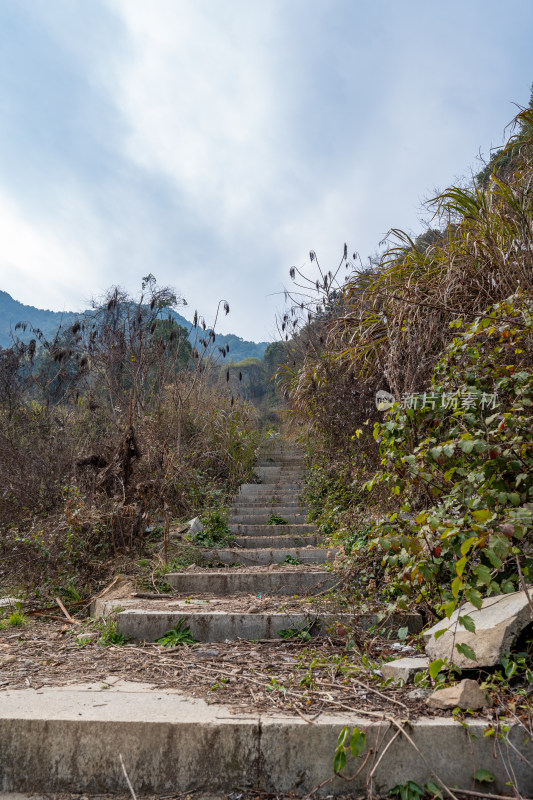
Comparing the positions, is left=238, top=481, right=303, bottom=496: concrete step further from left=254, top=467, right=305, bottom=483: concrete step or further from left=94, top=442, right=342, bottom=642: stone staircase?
left=94, top=442, right=342, bottom=642: stone staircase

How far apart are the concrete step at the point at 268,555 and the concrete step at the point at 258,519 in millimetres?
1192

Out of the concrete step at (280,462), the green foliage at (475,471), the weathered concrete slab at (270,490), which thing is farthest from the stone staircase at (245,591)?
the concrete step at (280,462)

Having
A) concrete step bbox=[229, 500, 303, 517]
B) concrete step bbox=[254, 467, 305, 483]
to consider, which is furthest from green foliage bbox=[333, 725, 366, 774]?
concrete step bbox=[254, 467, 305, 483]

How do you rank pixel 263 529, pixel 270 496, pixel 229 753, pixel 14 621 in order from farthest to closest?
pixel 270 496, pixel 263 529, pixel 14 621, pixel 229 753

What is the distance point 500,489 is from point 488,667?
2.07ft

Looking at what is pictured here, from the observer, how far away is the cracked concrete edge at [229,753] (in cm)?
148

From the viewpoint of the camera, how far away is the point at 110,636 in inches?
105

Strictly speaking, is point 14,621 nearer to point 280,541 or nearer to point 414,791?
point 280,541

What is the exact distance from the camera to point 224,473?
695 centimetres

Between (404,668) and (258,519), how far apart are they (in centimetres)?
380

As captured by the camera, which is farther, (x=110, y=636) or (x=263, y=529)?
(x=263, y=529)

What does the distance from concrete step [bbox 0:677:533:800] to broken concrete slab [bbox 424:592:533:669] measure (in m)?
0.21

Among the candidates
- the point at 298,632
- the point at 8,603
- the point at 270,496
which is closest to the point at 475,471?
the point at 298,632

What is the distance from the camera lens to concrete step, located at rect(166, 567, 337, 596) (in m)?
3.30
